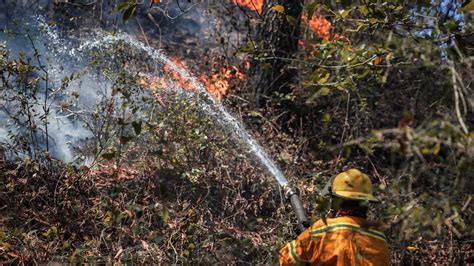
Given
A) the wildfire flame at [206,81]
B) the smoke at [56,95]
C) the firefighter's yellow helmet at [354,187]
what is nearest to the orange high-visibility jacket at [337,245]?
the firefighter's yellow helmet at [354,187]

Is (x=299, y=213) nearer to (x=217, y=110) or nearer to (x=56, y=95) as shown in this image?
(x=217, y=110)

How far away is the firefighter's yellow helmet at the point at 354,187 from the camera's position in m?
3.88

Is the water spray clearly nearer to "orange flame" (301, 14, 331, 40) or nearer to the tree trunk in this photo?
the tree trunk

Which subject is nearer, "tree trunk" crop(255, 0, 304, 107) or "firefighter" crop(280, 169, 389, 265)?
"firefighter" crop(280, 169, 389, 265)

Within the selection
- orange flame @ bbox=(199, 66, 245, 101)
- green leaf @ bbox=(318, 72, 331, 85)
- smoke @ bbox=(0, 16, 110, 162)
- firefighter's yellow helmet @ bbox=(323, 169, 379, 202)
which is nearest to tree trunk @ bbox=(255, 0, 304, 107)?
orange flame @ bbox=(199, 66, 245, 101)

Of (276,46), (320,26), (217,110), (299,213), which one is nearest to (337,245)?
(299,213)

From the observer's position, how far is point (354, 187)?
12.8ft

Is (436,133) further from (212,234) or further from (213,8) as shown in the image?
(213,8)

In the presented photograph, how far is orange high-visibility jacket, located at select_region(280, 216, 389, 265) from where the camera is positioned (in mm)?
3775

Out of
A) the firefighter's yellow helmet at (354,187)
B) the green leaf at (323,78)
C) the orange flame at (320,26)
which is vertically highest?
the orange flame at (320,26)

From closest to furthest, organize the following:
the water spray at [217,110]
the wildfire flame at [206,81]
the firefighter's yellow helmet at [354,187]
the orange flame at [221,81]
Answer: the firefighter's yellow helmet at [354,187], the water spray at [217,110], the wildfire flame at [206,81], the orange flame at [221,81]

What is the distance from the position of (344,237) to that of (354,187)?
308 millimetres

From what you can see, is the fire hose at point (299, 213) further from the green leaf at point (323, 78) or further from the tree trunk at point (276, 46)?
the tree trunk at point (276, 46)

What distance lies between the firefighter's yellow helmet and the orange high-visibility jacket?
0.43 ft
